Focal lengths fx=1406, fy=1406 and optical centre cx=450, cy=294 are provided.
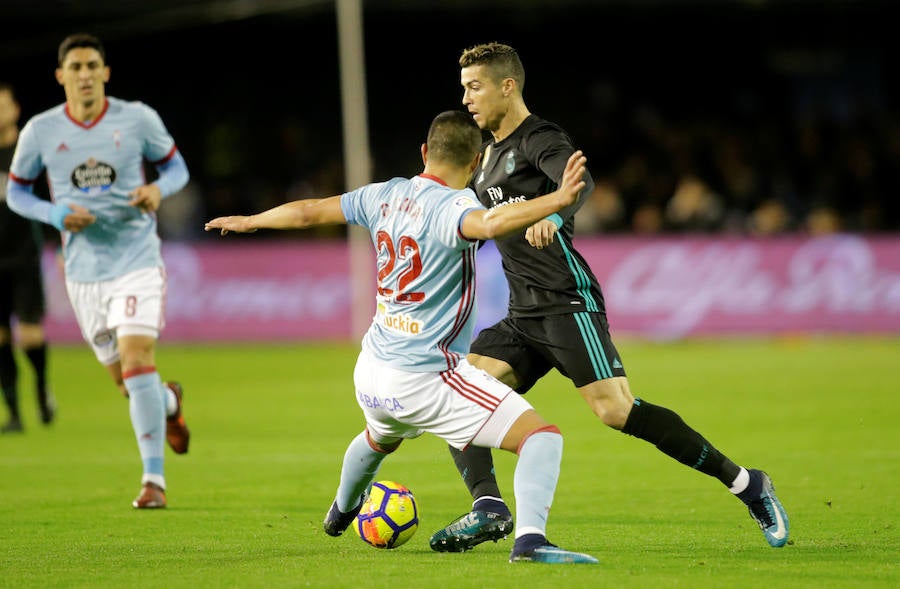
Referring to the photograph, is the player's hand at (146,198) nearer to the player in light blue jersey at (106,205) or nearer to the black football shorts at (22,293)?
the player in light blue jersey at (106,205)

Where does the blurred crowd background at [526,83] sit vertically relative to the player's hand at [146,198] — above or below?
above

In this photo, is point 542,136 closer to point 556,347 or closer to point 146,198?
point 556,347

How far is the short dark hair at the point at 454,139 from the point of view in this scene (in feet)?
20.1

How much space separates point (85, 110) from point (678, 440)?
4180 millimetres

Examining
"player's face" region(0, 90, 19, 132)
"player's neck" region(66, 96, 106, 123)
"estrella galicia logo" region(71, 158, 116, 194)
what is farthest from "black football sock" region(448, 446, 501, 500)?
"player's face" region(0, 90, 19, 132)

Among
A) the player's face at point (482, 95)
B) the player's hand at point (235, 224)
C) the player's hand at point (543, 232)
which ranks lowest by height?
the player's hand at point (543, 232)

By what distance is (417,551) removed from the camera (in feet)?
21.6

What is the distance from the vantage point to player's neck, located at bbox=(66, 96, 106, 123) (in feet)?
28.0

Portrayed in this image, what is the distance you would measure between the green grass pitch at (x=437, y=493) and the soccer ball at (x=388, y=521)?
0.29ft

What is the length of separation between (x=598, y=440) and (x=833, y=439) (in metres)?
1.80

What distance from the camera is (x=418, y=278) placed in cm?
615

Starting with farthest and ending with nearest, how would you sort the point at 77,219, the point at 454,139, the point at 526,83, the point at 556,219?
the point at 526,83 < the point at 77,219 < the point at 556,219 < the point at 454,139

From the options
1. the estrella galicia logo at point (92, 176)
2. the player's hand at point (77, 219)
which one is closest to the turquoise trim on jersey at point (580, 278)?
the player's hand at point (77, 219)

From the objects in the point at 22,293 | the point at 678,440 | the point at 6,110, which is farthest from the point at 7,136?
the point at 678,440
